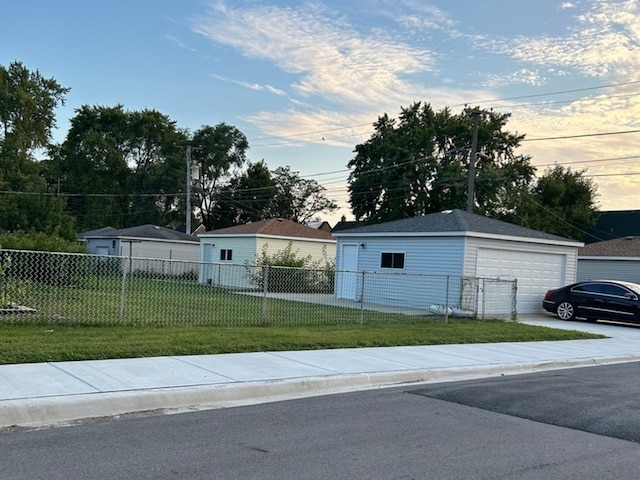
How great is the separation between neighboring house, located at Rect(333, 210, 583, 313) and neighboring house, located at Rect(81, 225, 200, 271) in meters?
19.2

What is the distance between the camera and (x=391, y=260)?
2214 centimetres

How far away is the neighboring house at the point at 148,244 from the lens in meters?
39.6

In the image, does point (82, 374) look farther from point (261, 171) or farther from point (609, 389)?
point (261, 171)

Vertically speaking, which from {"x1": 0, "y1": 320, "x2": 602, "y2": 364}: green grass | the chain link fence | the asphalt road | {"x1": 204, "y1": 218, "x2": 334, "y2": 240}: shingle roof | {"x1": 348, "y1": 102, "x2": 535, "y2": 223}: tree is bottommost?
the asphalt road

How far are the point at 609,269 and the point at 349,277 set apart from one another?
45.1ft

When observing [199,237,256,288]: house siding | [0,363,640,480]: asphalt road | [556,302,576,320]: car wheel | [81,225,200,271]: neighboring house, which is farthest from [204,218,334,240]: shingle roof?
[0,363,640,480]: asphalt road

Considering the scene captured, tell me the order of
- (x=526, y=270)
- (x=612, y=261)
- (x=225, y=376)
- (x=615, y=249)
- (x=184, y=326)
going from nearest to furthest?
(x=225, y=376)
(x=184, y=326)
(x=526, y=270)
(x=612, y=261)
(x=615, y=249)

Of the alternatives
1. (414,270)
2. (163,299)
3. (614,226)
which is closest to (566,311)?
(414,270)

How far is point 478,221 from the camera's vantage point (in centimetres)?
2169

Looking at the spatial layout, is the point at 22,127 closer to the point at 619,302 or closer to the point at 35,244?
the point at 35,244

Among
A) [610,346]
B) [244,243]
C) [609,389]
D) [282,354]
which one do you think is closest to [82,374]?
[282,354]

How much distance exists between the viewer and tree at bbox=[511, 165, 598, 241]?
151 feet

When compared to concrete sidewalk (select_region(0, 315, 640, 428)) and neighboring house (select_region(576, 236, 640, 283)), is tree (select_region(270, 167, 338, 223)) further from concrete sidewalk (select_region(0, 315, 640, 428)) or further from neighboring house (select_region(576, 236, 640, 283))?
concrete sidewalk (select_region(0, 315, 640, 428))

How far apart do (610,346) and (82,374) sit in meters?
11.7
